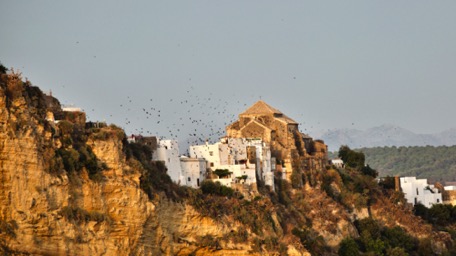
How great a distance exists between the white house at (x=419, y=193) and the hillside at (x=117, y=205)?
13.1 m

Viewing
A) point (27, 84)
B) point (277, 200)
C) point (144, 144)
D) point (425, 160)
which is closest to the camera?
point (27, 84)

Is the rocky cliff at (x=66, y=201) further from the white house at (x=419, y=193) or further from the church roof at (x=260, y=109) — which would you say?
the white house at (x=419, y=193)

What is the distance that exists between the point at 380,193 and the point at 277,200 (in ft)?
39.3

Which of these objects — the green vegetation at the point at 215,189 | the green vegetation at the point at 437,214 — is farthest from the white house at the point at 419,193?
the green vegetation at the point at 215,189

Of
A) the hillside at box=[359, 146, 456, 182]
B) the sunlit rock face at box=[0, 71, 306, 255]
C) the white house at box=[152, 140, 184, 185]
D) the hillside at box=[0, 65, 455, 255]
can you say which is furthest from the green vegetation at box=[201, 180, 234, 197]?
the hillside at box=[359, 146, 456, 182]

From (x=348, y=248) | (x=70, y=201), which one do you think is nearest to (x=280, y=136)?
(x=348, y=248)

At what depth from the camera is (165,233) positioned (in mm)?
47812

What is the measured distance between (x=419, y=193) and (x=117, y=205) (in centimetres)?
3493

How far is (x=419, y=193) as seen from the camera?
249 feet

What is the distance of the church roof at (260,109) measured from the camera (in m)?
66.8

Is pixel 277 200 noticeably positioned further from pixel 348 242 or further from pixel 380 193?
pixel 380 193

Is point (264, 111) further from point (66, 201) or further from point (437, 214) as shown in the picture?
point (66, 201)

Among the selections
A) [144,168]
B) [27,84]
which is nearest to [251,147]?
[144,168]

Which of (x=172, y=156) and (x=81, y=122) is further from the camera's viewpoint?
(x=172, y=156)
